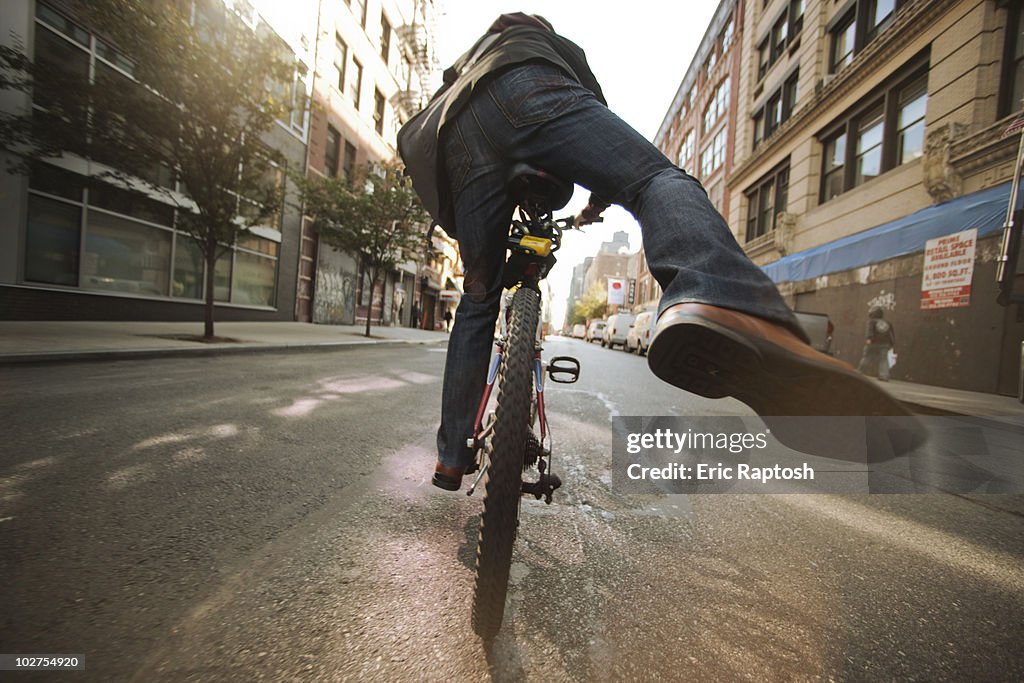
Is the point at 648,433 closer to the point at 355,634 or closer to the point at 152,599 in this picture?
the point at 355,634

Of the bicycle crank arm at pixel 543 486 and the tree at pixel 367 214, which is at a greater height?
the tree at pixel 367 214

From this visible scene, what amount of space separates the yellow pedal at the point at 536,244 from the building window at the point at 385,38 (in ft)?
86.0

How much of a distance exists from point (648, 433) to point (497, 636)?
3170 millimetres

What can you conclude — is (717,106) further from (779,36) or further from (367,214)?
(367,214)

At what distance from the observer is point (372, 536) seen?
5.60 ft

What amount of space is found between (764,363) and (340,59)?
74.9ft

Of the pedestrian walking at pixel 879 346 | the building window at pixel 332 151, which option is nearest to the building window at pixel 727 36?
the building window at pixel 332 151

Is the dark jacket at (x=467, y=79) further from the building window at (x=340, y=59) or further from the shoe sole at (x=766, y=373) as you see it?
the building window at (x=340, y=59)

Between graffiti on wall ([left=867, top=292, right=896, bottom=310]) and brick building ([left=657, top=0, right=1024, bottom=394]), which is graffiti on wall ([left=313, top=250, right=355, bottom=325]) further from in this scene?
graffiti on wall ([left=867, top=292, right=896, bottom=310])

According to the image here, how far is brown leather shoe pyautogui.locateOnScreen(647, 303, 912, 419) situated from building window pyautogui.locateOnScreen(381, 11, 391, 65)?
27011 mm

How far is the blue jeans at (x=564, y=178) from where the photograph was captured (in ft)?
3.62

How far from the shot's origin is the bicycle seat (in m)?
1.40

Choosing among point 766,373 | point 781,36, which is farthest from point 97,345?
point 781,36

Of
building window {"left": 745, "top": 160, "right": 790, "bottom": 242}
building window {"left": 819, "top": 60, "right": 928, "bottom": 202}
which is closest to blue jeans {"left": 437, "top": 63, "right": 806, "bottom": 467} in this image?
building window {"left": 819, "top": 60, "right": 928, "bottom": 202}
